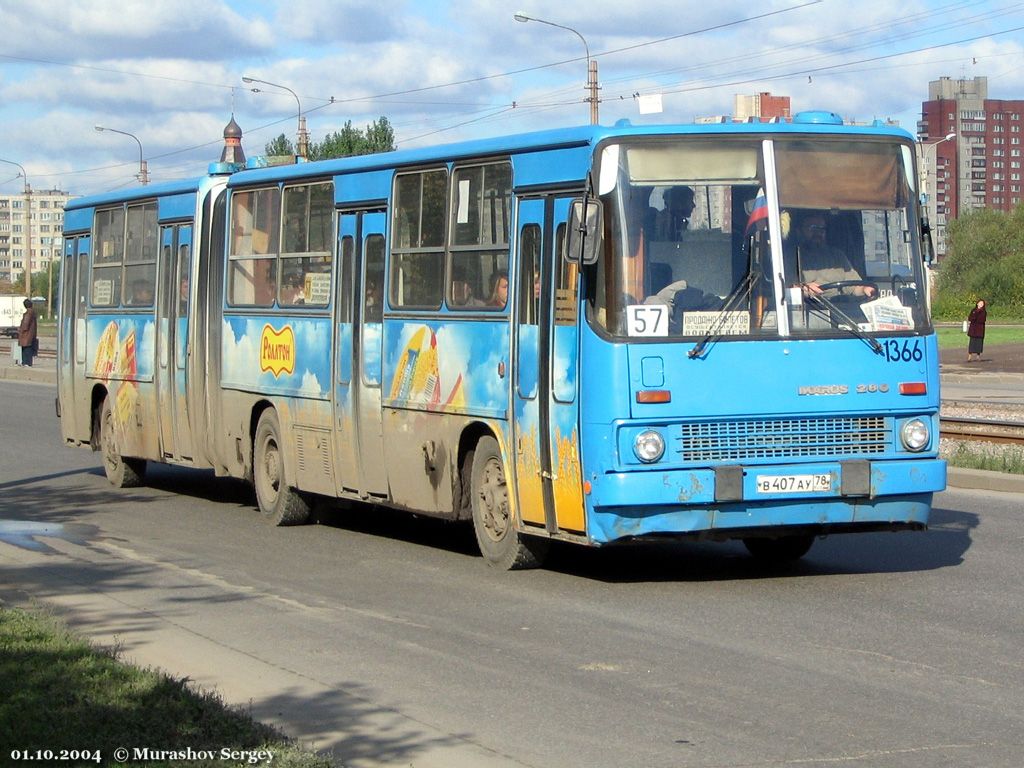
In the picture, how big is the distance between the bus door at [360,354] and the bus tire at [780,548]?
2.84 m

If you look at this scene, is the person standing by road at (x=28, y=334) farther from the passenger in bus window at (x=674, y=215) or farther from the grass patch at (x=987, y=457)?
the passenger in bus window at (x=674, y=215)

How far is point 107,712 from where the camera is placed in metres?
6.73

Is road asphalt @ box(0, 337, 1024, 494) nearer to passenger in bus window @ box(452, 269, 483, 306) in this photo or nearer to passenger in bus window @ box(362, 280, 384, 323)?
passenger in bus window @ box(362, 280, 384, 323)

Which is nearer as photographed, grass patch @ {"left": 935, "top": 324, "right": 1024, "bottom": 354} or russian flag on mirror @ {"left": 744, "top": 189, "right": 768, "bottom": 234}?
russian flag on mirror @ {"left": 744, "top": 189, "right": 768, "bottom": 234}

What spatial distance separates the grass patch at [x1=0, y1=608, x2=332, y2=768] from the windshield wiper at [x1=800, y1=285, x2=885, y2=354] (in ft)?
16.1

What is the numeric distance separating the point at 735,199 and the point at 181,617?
412 centimetres

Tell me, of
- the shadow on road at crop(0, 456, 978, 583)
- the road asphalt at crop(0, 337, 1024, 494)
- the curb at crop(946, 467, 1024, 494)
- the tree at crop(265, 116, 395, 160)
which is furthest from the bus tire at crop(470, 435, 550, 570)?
the tree at crop(265, 116, 395, 160)

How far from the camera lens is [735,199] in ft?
34.7

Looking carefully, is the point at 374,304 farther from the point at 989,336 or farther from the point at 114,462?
the point at 989,336

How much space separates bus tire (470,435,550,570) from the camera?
11.5 meters

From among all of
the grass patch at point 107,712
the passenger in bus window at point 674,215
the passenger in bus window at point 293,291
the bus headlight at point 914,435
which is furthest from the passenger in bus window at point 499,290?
the grass patch at point 107,712

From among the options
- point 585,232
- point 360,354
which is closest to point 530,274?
point 585,232

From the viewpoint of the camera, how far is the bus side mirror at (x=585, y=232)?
10.1 m

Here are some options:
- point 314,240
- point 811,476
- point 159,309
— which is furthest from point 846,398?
point 159,309
